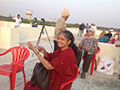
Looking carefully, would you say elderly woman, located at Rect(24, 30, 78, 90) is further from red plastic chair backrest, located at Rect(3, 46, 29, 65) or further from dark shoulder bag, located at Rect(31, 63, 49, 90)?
red plastic chair backrest, located at Rect(3, 46, 29, 65)

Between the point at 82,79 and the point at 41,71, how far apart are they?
2088 mm

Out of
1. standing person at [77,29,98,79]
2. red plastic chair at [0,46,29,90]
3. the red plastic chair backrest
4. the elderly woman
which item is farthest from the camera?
standing person at [77,29,98,79]

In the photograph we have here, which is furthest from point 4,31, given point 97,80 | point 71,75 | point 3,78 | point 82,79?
point 71,75

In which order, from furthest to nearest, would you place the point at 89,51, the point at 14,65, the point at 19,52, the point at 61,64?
the point at 89,51
the point at 19,52
the point at 14,65
the point at 61,64

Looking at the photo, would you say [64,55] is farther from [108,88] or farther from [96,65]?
[96,65]

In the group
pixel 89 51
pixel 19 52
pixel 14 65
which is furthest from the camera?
pixel 89 51

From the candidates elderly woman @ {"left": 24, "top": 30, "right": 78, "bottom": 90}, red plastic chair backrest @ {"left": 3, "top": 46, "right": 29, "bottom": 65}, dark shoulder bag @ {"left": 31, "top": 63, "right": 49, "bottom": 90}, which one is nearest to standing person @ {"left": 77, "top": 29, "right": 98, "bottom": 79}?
red plastic chair backrest @ {"left": 3, "top": 46, "right": 29, "bottom": 65}

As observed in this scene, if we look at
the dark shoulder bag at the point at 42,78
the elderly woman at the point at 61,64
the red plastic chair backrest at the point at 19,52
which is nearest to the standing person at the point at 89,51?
the red plastic chair backrest at the point at 19,52

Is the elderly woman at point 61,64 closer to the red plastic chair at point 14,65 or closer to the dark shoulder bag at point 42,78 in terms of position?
the dark shoulder bag at point 42,78

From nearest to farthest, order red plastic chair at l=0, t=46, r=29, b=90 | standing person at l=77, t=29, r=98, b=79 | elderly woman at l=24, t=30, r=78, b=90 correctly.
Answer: elderly woman at l=24, t=30, r=78, b=90 → red plastic chair at l=0, t=46, r=29, b=90 → standing person at l=77, t=29, r=98, b=79

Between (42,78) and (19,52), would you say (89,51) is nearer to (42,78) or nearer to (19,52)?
(19,52)

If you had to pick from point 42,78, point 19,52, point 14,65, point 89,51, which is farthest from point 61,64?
point 89,51

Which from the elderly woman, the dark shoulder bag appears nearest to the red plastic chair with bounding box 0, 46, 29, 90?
the elderly woman

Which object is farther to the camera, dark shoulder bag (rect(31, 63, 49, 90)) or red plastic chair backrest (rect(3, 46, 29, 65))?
red plastic chair backrest (rect(3, 46, 29, 65))
